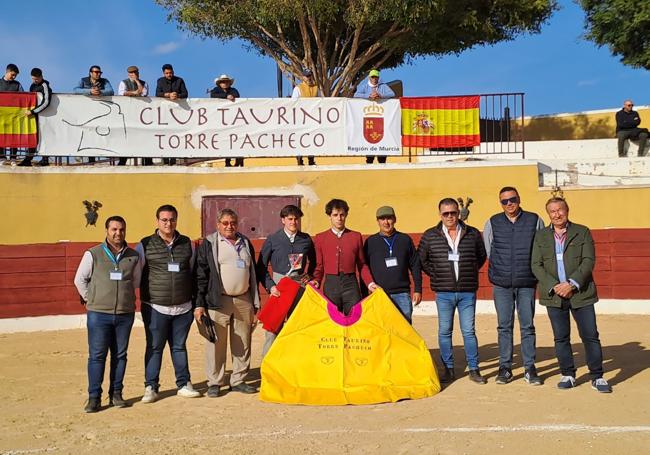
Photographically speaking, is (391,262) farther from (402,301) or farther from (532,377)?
(532,377)

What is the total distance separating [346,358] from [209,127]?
604 centimetres

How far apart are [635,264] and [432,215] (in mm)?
3033

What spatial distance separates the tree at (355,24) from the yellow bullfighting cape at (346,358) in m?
9.67

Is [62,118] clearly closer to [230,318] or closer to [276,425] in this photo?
[230,318]

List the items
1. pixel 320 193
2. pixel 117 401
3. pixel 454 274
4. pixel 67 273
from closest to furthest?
pixel 117 401, pixel 454 274, pixel 67 273, pixel 320 193

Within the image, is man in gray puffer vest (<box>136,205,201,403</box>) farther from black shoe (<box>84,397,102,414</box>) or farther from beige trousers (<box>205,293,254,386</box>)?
black shoe (<box>84,397,102,414</box>)

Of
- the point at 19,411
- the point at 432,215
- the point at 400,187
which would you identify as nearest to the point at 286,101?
the point at 400,187

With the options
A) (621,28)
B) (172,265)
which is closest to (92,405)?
(172,265)

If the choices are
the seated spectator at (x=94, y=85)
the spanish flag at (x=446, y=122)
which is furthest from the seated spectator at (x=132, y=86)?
the spanish flag at (x=446, y=122)

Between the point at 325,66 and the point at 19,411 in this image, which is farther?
the point at 325,66

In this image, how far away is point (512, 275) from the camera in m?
5.61

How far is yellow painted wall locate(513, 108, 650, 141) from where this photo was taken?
18859mm

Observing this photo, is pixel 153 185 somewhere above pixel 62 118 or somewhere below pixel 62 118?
below

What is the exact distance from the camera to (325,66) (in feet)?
53.3
